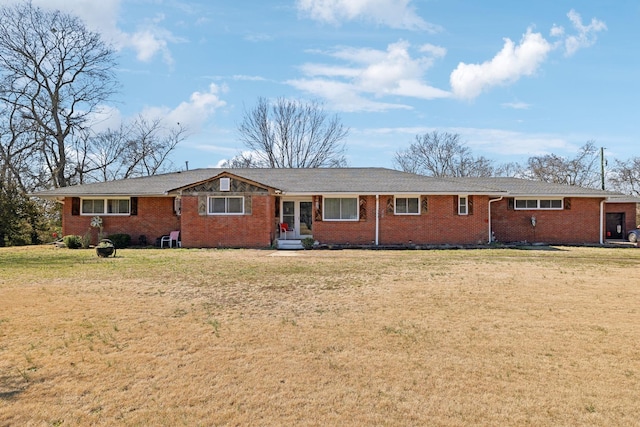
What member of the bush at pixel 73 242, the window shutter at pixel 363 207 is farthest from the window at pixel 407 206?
the bush at pixel 73 242

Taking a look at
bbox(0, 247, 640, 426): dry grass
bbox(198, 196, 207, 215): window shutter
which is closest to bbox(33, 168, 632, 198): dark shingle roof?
bbox(198, 196, 207, 215): window shutter

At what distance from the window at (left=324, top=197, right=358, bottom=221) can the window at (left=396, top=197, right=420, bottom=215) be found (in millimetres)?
1881

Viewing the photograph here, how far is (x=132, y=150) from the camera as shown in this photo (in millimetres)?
38969

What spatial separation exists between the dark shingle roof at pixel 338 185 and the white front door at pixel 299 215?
0.90 metres

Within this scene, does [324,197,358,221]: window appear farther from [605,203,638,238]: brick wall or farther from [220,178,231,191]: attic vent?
[605,203,638,238]: brick wall

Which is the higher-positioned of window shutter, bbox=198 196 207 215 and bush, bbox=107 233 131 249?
window shutter, bbox=198 196 207 215

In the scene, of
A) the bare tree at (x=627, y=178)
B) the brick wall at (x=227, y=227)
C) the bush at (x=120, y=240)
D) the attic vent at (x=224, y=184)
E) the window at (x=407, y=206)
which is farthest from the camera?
the bare tree at (x=627, y=178)

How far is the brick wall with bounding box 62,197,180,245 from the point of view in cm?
2027

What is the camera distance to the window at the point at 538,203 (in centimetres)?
2122

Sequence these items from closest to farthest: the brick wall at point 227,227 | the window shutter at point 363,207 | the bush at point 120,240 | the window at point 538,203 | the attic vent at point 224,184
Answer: the attic vent at point 224,184 < the brick wall at point 227,227 < the bush at point 120,240 < the window shutter at point 363,207 < the window at point 538,203

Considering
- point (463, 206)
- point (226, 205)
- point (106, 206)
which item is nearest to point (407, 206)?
point (463, 206)

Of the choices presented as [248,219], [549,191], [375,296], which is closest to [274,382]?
[375,296]

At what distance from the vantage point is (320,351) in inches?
202

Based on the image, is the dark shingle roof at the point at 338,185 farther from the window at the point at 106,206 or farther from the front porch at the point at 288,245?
the front porch at the point at 288,245
